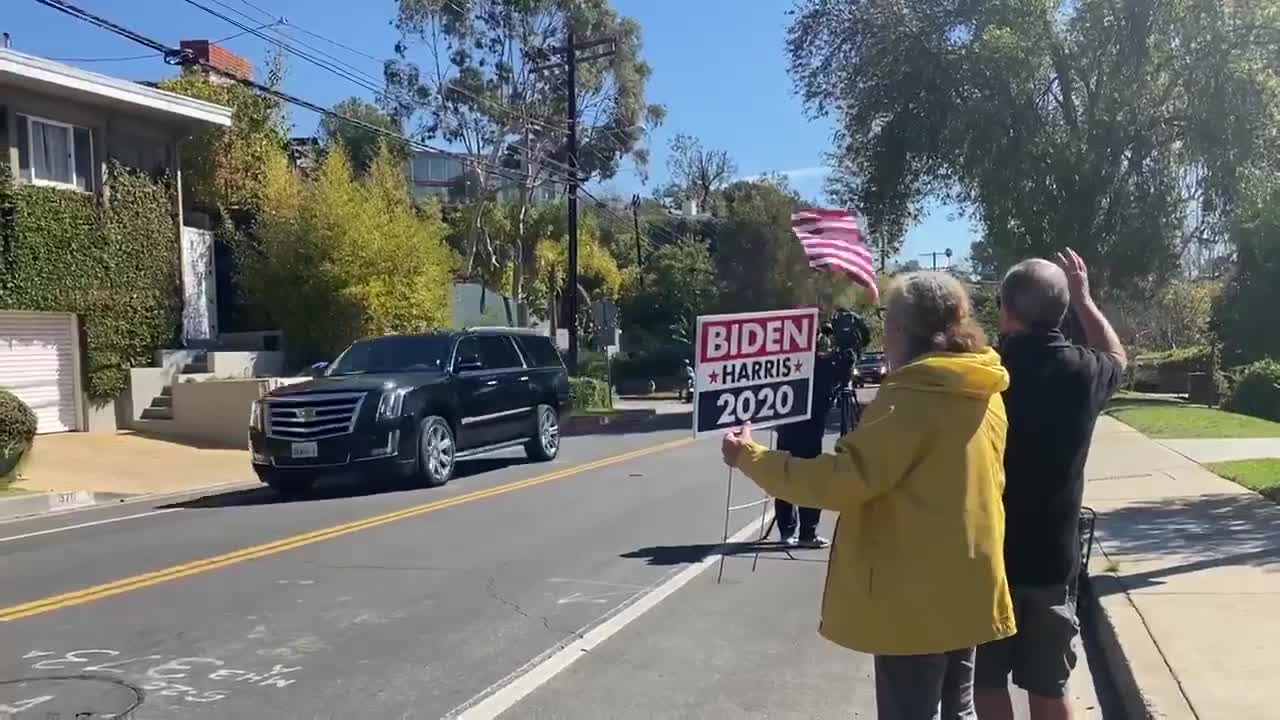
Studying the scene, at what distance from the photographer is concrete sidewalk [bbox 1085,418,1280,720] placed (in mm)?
5629

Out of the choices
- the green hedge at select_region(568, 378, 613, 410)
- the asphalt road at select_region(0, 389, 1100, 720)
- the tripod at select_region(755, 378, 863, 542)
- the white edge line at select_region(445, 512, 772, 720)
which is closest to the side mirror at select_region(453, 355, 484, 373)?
the asphalt road at select_region(0, 389, 1100, 720)

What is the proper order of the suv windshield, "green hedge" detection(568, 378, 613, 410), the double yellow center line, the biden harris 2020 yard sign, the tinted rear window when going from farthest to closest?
"green hedge" detection(568, 378, 613, 410), the tinted rear window, the suv windshield, the double yellow center line, the biden harris 2020 yard sign

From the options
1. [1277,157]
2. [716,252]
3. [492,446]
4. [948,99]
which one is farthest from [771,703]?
[716,252]

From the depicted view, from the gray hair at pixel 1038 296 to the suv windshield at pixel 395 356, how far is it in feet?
40.2

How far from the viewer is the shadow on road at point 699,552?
977cm

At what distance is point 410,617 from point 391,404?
7.01 metres

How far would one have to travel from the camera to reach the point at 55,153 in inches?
842

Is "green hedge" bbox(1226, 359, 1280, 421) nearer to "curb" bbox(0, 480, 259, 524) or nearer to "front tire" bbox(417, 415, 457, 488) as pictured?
"front tire" bbox(417, 415, 457, 488)

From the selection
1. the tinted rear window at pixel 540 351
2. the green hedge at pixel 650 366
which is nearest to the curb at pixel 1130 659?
the tinted rear window at pixel 540 351

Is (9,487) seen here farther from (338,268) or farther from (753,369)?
(753,369)

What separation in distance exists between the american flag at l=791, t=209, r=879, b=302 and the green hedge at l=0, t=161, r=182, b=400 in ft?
48.2

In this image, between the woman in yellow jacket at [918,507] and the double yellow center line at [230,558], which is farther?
the double yellow center line at [230,558]

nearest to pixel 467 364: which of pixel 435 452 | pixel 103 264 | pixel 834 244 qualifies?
pixel 435 452

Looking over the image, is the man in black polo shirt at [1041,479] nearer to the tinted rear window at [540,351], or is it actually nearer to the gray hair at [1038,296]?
the gray hair at [1038,296]
